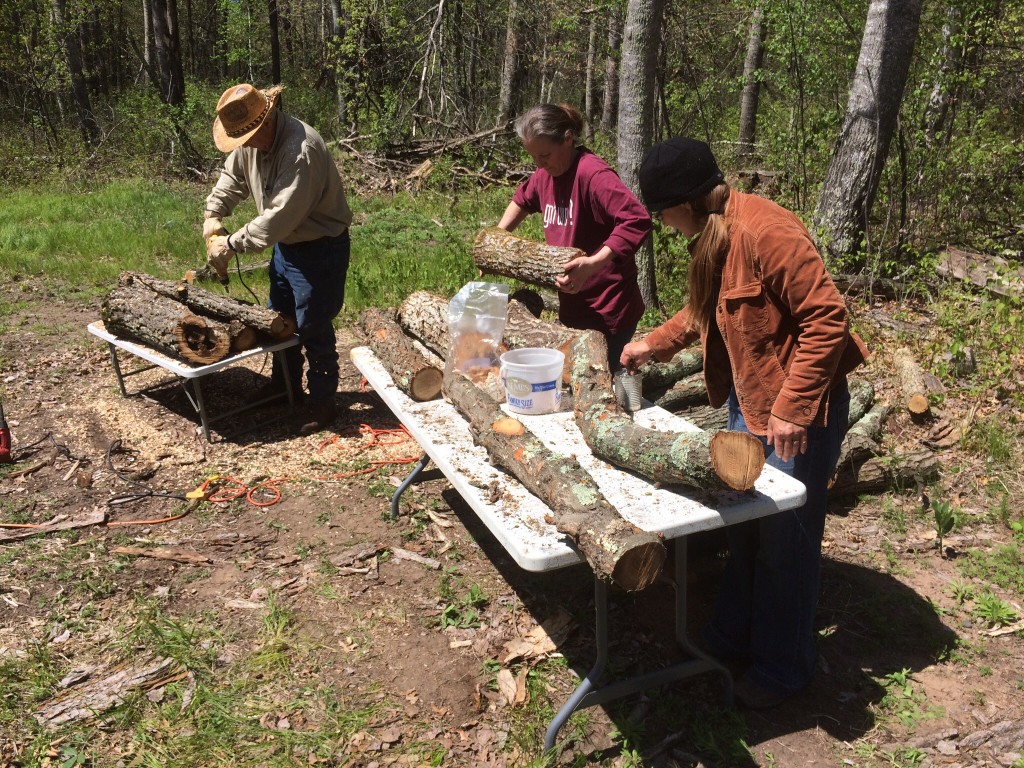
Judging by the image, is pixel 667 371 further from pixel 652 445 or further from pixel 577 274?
pixel 652 445

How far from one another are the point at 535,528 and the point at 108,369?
5.10 m

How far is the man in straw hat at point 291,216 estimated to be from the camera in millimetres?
4297

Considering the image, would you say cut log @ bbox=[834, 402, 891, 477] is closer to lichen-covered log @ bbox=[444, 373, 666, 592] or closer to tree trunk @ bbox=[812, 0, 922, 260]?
lichen-covered log @ bbox=[444, 373, 666, 592]

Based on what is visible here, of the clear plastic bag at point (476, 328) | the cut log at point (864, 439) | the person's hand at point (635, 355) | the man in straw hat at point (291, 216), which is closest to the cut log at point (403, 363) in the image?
the clear plastic bag at point (476, 328)

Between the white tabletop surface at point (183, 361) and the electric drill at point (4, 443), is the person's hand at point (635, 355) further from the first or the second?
the electric drill at point (4, 443)

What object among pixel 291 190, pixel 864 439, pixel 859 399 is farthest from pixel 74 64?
pixel 864 439

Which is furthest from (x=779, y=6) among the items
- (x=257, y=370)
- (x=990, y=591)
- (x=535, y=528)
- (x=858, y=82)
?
(x=535, y=528)

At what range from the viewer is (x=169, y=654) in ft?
10.0

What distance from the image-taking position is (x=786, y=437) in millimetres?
2271

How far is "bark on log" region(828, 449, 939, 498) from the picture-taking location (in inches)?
161

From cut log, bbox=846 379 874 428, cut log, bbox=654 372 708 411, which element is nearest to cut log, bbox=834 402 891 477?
cut log, bbox=846 379 874 428

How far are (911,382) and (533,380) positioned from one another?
318 cm

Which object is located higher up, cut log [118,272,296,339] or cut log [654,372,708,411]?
cut log [118,272,296,339]

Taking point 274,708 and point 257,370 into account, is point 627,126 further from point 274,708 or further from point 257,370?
→ point 274,708
